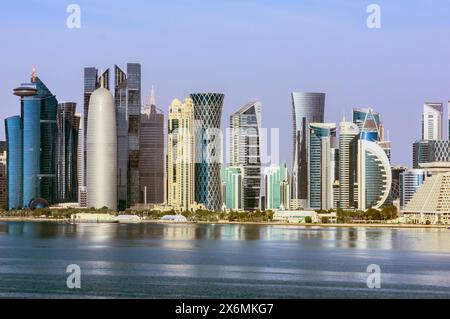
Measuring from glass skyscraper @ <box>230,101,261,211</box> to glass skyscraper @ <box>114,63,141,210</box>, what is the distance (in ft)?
56.2

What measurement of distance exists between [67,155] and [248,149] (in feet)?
111

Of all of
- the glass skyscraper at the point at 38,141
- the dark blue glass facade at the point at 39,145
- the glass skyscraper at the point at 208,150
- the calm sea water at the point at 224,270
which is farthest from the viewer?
the dark blue glass facade at the point at 39,145

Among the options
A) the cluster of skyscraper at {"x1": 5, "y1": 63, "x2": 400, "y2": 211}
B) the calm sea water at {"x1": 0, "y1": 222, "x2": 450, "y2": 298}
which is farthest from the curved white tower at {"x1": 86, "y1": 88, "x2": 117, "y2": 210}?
the calm sea water at {"x1": 0, "y1": 222, "x2": 450, "y2": 298}

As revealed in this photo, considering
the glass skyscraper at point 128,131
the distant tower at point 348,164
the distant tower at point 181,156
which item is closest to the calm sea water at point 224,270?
the distant tower at point 348,164

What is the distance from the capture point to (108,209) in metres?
150

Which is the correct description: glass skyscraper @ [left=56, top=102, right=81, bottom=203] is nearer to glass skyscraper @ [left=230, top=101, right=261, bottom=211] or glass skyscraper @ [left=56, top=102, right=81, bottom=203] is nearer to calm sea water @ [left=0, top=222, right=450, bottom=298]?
glass skyscraper @ [left=230, top=101, right=261, bottom=211]

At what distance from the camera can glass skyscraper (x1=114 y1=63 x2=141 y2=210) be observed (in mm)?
165750

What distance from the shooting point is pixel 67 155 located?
577 feet

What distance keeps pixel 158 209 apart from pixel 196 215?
17179 mm

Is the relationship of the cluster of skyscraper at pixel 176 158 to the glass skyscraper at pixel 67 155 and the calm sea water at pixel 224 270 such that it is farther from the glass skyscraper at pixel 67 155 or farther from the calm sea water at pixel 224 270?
the calm sea water at pixel 224 270

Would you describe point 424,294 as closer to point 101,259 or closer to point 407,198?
point 101,259

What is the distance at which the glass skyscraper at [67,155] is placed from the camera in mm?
174625

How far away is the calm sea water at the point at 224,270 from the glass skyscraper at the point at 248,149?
100179 millimetres
